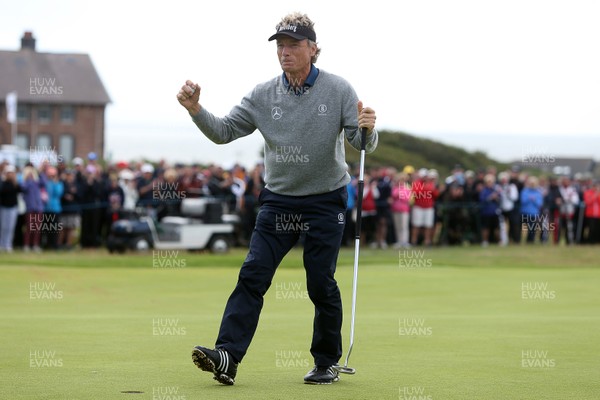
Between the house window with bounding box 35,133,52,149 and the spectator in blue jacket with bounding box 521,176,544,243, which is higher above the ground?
the house window with bounding box 35,133,52,149

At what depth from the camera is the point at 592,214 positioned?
30.5 metres

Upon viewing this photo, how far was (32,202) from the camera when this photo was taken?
23281mm

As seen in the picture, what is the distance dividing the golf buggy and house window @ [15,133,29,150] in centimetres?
6640

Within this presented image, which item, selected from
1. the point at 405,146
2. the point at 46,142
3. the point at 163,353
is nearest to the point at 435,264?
the point at 163,353

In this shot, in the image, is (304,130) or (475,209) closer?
(304,130)

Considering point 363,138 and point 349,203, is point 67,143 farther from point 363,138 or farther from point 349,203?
point 363,138

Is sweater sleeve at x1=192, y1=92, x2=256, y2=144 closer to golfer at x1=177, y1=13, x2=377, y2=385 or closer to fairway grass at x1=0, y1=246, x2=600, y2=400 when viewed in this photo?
golfer at x1=177, y1=13, x2=377, y2=385

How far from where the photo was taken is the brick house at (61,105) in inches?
3438

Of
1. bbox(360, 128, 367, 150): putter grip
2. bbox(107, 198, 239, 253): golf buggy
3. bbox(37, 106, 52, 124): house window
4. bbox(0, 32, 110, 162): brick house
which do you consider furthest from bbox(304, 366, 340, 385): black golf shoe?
bbox(37, 106, 52, 124): house window

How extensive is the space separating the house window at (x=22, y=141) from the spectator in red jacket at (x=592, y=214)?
214ft

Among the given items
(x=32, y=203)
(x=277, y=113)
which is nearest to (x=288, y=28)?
(x=277, y=113)

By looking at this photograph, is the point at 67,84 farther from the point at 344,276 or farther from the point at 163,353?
the point at 163,353

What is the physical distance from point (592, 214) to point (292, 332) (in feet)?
70.3

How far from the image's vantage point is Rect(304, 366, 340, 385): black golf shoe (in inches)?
291
